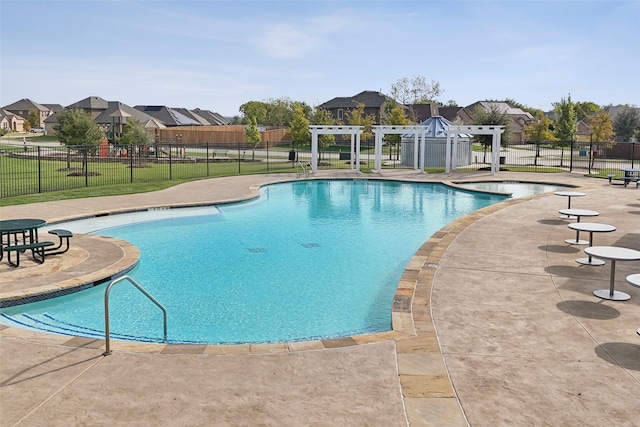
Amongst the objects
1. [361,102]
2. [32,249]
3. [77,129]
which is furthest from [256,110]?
[32,249]

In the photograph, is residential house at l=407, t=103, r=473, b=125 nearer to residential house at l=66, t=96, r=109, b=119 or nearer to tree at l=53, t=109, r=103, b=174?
residential house at l=66, t=96, r=109, b=119

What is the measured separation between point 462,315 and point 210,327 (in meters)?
3.45

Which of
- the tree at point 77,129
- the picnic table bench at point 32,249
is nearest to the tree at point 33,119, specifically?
the tree at point 77,129

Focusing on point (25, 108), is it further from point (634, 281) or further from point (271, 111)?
point (634, 281)

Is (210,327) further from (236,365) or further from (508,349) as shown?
(508,349)

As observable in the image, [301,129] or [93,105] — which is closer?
[301,129]

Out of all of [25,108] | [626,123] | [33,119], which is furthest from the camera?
[25,108]

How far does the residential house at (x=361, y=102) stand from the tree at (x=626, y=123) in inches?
1011

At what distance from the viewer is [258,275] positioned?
33.1 feet

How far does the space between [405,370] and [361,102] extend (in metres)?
63.9

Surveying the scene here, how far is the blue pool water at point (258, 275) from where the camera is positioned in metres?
7.64

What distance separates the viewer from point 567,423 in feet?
13.7

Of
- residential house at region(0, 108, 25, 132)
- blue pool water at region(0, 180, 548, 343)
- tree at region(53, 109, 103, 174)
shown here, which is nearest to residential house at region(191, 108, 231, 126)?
residential house at region(0, 108, 25, 132)

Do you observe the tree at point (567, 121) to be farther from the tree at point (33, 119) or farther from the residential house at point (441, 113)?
the tree at point (33, 119)
